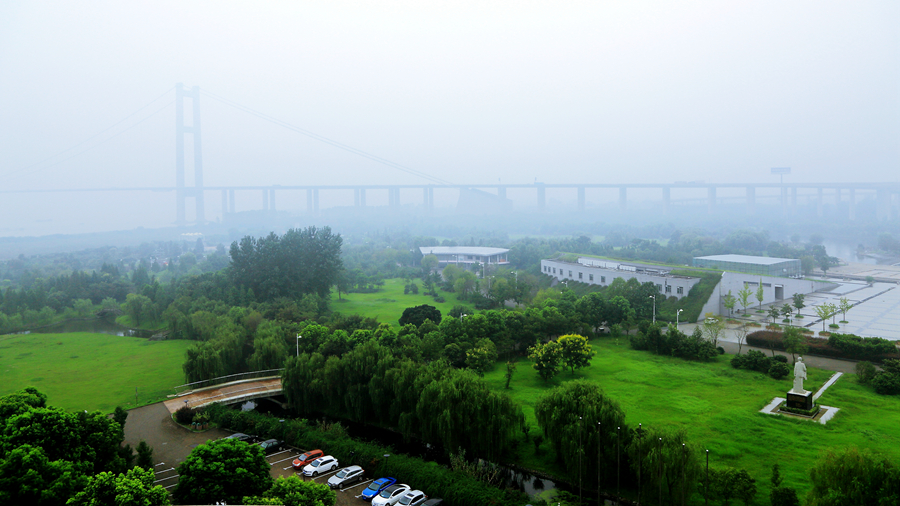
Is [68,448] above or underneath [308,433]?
above

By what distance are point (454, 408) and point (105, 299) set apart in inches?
1283

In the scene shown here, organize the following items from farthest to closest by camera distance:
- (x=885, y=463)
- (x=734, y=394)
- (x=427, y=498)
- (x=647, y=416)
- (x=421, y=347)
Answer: (x=421, y=347) → (x=734, y=394) → (x=647, y=416) → (x=427, y=498) → (x=885, y=463)

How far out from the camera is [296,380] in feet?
54.4

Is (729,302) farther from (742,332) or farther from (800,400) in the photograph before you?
(800,400)

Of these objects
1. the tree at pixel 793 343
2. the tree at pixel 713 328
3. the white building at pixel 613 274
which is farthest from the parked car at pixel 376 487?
the white building at pixel 613 274

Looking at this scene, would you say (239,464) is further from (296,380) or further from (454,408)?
(296,380)

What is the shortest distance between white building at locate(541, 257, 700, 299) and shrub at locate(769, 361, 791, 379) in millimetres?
10930

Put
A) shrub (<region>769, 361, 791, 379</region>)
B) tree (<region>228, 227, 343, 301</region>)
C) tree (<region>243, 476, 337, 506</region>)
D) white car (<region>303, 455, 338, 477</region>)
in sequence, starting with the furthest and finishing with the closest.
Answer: tree (<region>228, 227, 343, 301</region>), shrub (<region>769, 361, 791, 379</region>), white car (<region>303, 455, 338, 477</region>), tree (<region>243, 476, 337, 506</region>)

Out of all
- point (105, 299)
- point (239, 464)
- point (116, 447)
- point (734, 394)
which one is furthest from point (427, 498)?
point (105, 299)

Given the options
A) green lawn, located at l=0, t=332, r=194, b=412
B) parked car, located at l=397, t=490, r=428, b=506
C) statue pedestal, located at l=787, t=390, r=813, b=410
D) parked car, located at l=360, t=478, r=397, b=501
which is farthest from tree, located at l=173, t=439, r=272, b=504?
statue pedestal, located at l=787, t=390, r=813, b=410

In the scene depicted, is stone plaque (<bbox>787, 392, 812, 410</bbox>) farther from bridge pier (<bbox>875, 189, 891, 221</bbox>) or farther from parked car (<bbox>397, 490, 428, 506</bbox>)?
bridge pier (<bbox>875, 189, 891, 221</bbox>)

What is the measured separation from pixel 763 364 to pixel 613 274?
15.7 m

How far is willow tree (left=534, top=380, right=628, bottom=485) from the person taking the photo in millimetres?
11414

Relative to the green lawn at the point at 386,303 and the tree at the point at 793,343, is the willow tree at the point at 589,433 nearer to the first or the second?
the tree at the point at 793,343
